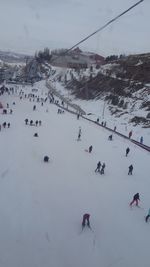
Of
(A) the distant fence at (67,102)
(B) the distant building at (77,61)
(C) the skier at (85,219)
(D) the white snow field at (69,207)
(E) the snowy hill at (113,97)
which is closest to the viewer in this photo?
(D) the white snow field at (69,207)

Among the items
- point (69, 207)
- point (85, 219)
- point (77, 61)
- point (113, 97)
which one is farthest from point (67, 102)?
point (77, 61)

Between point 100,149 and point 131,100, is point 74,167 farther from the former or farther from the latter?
point 131,100

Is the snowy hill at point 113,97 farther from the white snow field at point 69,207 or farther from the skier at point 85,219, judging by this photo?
the skier at point 85,219

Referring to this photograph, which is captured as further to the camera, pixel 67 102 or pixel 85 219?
pixel 67 102

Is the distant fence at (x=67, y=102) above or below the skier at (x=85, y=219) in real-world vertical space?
below

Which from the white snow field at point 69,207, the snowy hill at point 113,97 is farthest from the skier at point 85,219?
the snowy hill at point 113,97

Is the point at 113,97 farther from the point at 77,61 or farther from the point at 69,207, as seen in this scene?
the point at 77,61

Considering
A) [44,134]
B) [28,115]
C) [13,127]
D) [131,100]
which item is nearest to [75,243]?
[44,134]

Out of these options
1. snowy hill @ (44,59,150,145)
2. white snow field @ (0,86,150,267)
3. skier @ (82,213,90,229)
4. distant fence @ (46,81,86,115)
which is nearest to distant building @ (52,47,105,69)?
distant fence @ (46,81,86,115)

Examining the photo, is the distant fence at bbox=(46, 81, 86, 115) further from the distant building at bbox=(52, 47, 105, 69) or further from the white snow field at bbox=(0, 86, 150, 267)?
the white snow field at bbox=(0, 86, 150, 267)
